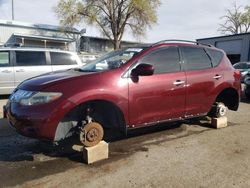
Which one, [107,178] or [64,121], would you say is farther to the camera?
[64,121]

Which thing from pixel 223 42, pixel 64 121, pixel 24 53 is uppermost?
pixel 223 42

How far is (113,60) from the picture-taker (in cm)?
531

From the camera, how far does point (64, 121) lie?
14.6ft

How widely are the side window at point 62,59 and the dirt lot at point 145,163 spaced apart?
541 centimetres

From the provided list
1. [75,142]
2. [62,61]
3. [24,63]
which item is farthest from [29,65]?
[75,142]

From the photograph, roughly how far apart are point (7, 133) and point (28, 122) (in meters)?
2.24

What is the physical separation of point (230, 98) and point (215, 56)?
1.06 meters

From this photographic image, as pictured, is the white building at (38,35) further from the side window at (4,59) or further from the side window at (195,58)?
the side window at (195,58)

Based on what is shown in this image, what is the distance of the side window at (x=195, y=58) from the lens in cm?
581

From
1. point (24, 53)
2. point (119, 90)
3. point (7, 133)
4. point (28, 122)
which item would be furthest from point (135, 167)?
point (24, 53)

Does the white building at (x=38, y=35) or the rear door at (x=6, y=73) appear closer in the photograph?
the rear door at (x=6, y=73)

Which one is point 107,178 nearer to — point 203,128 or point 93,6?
point 203,128

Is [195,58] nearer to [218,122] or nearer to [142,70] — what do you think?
[218,122]

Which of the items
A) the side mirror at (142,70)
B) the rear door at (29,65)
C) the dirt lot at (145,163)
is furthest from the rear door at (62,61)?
the side mirror at (142,70)
